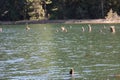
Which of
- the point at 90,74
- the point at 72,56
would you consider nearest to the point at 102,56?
the point at 72,56

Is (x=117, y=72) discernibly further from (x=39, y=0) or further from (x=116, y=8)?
(x=39, y=0)

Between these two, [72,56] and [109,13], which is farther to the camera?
[109,13]

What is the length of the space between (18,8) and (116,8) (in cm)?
3418

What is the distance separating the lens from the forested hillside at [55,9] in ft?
424

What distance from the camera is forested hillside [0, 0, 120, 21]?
12925cm

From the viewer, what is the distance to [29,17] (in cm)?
13912

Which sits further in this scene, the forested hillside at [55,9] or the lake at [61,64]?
the forested hillside at [55,9]

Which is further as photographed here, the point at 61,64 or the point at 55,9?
the point at 55,9

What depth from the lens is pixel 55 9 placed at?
449ft

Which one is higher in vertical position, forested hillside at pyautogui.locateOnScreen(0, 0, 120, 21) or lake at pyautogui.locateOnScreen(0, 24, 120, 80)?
lake at pyautogui.locateOnScreen(0, 24, 120, 80)

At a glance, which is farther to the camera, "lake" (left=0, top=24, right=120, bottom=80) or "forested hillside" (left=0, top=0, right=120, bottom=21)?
"forested hillside" (left=0, top=0, right=120, bottom=21)

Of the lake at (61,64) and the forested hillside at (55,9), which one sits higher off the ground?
the lake at (61,64)

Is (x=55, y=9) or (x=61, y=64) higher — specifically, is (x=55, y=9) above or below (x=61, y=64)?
below

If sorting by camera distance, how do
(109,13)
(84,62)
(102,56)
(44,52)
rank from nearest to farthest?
(84,62), (102,56), (44,52), (109,13)
